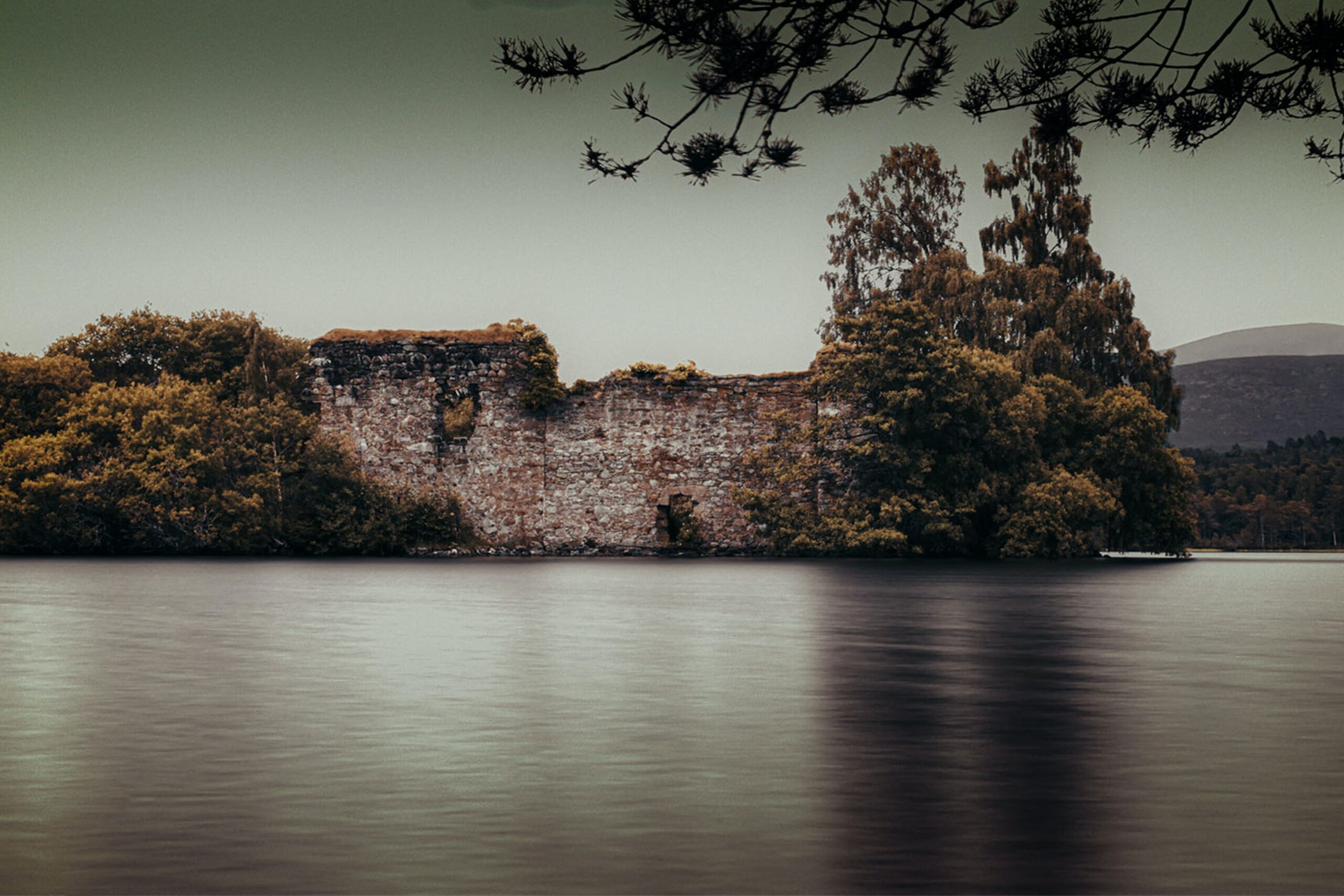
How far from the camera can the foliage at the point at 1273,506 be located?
5438 centimetres

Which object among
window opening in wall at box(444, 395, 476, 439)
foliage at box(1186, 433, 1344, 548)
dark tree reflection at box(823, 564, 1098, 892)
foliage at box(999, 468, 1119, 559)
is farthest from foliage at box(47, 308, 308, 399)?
foliage at box(1186, 433, 1344, 548)

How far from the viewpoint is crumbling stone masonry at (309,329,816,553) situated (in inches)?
1303

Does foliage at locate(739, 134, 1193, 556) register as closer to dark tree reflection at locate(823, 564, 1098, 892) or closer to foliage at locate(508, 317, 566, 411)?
foliage at locate(508, 317, 566, 411)

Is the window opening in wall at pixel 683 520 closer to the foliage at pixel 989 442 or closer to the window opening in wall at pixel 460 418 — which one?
the foliage at pixel 989 442

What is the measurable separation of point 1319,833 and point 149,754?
15.7ft

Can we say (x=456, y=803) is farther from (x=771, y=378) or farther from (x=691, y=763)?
(x=771, y=378)

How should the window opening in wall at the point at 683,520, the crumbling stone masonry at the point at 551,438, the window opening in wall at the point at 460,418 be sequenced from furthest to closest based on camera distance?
the window opening in wall at the point at 460,418 → the crumbling stone masonry at the point at 551,438 → the window opening in wall at the point at 683,520

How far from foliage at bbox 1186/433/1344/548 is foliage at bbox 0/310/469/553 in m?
33.4

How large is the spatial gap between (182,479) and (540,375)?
27.7ft

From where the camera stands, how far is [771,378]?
33188 millimetres

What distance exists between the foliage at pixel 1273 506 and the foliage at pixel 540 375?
29.7m

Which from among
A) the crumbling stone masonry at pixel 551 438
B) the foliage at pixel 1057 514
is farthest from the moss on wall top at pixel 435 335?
the foliage at pixel 1057 514

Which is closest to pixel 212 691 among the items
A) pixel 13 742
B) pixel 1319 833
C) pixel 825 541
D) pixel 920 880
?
pixel 13 742

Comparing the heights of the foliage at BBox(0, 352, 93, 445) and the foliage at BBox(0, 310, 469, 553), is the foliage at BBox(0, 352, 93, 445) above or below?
above
